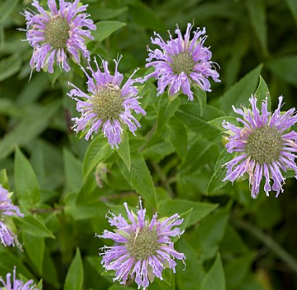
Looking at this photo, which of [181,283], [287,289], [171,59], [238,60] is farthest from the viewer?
[287,289]

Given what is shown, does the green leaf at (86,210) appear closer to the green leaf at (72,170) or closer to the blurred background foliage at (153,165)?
the blurred background foliage at (153,165)

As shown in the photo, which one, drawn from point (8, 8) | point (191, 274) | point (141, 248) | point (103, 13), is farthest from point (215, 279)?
point (8, 8)

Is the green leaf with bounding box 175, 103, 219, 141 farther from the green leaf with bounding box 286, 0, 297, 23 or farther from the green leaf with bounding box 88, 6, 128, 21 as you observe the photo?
the green leaf with bounding box 286, 0, 297, 23

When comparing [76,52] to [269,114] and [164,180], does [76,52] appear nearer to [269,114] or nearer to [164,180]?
[269,114]

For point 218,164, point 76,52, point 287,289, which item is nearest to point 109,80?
point 76,52

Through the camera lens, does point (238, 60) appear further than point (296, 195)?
No

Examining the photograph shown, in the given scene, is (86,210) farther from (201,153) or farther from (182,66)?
(182,66)
